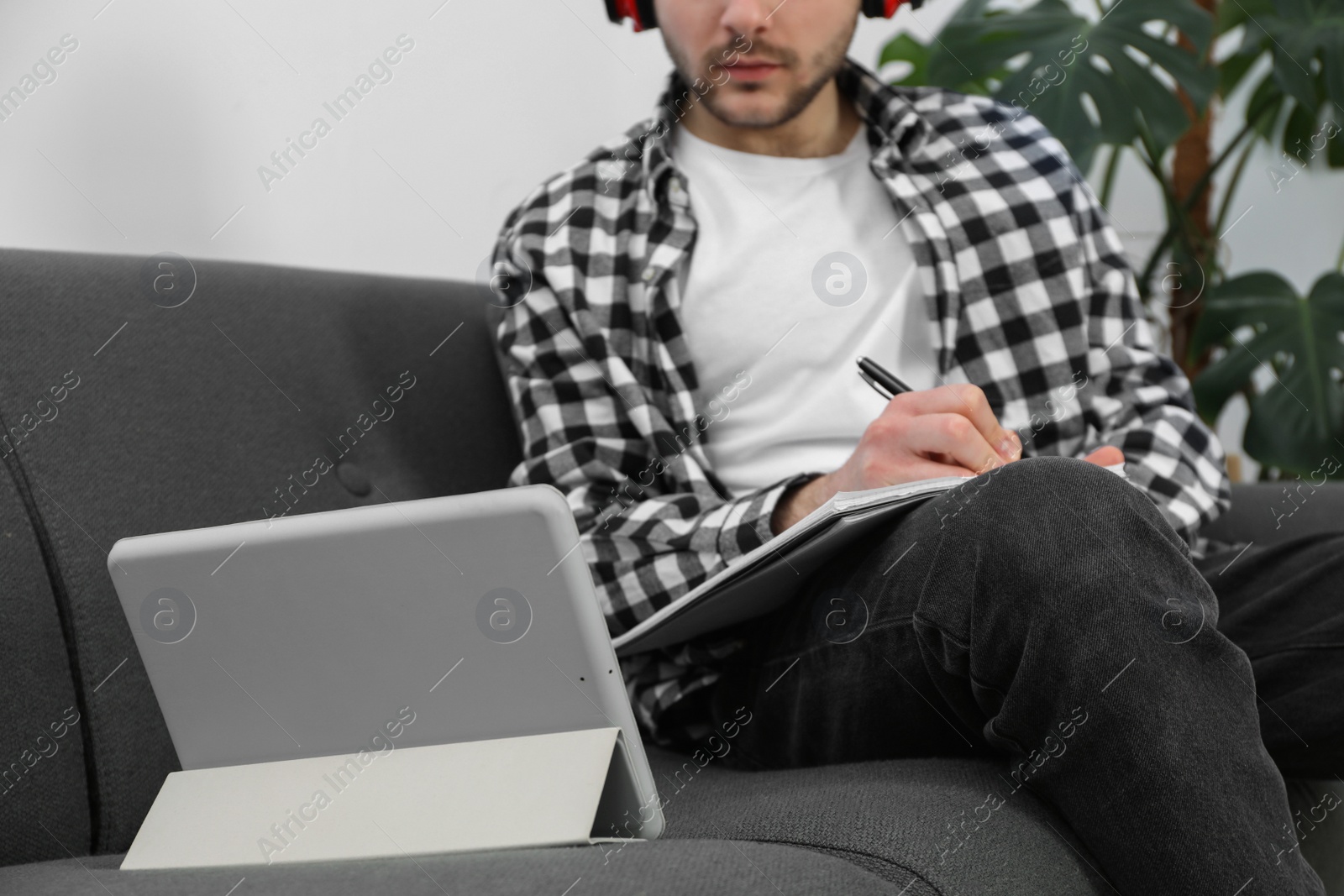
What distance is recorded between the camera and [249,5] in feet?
4.07

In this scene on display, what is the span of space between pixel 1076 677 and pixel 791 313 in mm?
560

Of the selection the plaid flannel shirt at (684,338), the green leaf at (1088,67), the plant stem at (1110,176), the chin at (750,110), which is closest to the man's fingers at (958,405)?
the plaid flannel shirt at (684,338)

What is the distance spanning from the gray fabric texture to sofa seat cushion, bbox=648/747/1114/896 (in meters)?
0.37

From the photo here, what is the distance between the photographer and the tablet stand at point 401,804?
535 mm

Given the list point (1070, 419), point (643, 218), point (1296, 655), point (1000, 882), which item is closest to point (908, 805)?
point (1000, 882)

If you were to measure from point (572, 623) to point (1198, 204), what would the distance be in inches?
70.4

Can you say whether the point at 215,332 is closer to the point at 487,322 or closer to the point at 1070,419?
the point at 487,322

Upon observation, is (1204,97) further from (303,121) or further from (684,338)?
(303,121)

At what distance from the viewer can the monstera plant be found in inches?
56.2

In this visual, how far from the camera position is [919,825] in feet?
1.92

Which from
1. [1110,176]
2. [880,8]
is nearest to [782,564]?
[880,8]

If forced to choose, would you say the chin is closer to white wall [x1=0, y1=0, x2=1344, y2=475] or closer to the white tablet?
white wall [x1=0, y1=0, x2=1344, y2=475]

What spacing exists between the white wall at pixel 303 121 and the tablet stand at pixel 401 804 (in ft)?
2.55

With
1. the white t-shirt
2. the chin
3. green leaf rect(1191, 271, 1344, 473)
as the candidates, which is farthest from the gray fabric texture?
green leaf rect(1191, 271, 1344, 473)
